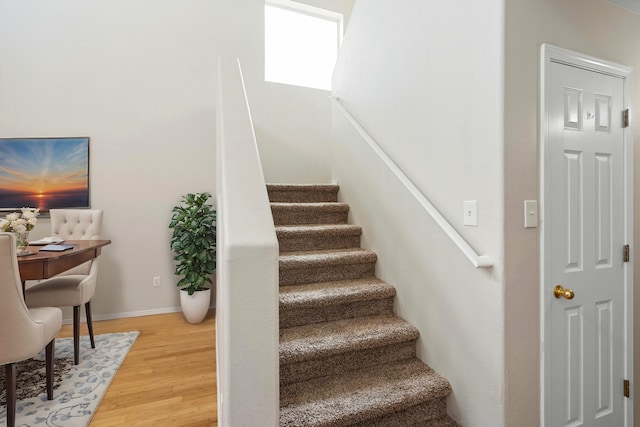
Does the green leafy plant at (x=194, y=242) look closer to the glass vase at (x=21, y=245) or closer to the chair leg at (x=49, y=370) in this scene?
the glass vase at (x=21, y=245)

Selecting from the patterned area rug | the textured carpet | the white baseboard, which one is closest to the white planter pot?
the white baseboard

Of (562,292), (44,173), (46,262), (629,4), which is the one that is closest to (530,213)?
(562,292)

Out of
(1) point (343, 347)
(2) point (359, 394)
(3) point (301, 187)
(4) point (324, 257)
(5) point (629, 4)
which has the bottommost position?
(2) point (359, 394)

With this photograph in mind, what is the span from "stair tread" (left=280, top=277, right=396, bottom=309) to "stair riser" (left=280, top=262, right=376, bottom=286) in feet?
0.12

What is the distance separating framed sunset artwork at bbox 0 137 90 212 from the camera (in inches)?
128

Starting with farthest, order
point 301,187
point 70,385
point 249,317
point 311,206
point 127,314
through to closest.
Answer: point 127,314 < point 301,187 < point 311,206 < point 70,385 < point 249,317

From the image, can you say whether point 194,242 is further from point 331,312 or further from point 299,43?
point 299,43

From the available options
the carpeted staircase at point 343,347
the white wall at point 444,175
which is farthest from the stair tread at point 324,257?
the white wall at point 444,175

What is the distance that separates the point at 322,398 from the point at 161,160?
315 centimetres

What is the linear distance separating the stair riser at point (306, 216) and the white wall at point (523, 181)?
5.10ft

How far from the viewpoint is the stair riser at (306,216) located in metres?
2.62

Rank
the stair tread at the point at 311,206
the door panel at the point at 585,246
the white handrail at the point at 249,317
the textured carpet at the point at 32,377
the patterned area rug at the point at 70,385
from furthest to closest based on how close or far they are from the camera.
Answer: the stair tread at the point at 311,206
the textured carpet at the point at 32,377
the patterned area rug at the point at 70,385
the door panel at the point at 585,246
the white handrail at the point at 249,317

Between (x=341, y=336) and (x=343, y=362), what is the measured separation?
5.3 inches

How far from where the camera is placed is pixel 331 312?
1.98 meters
